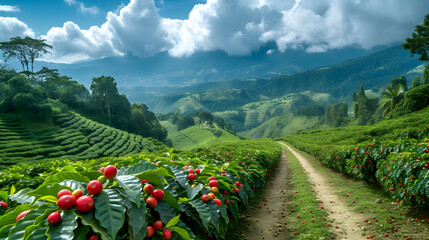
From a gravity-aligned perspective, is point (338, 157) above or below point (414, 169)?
below

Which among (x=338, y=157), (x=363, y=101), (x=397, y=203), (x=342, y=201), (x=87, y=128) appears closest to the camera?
(x=397, y=203)

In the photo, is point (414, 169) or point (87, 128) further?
point (87, 128)

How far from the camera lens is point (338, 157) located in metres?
10.9

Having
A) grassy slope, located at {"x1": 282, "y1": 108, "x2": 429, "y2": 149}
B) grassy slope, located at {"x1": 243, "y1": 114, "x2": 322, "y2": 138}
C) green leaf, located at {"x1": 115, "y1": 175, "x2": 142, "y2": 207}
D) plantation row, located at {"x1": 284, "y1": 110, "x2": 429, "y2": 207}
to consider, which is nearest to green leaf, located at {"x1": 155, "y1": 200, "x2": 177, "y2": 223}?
green leaf, located at {"x1": 115, "y1": 175, "x2": 142, "y2": 207}

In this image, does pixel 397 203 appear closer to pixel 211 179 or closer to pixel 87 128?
pixel 211 179

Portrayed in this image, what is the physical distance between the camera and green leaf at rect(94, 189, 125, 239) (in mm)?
1486

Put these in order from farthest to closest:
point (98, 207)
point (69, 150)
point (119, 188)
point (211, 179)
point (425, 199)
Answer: point (69, 150), point (425, 199), point (211, 179), point (119, 188), point (98, 207)

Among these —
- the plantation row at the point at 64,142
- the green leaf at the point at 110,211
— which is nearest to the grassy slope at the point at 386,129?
the green leaf at the point at 110,211

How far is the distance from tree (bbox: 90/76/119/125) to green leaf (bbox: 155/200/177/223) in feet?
273

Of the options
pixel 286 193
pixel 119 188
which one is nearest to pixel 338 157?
→ pixel 286 193

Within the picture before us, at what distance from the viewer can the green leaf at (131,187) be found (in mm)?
1694

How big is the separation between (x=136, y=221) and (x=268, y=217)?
196 inches

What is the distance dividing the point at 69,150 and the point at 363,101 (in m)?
110

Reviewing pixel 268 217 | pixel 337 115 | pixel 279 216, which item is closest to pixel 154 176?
pixel 268 217
